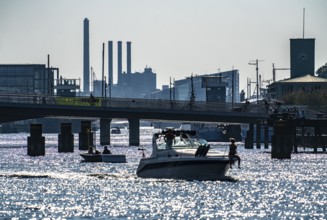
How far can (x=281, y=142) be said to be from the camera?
449 feet

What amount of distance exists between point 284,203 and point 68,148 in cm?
10032

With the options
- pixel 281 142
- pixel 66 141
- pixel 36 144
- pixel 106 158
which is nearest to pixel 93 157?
pixel 106 158

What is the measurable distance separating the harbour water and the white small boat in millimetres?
665

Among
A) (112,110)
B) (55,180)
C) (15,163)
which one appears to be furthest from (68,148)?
(55,180)

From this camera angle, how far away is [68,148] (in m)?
169

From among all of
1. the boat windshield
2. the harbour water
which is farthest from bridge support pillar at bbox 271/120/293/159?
the boat windshield

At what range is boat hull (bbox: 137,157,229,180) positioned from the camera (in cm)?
8431

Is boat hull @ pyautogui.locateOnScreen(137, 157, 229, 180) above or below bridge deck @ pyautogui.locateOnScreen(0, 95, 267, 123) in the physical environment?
below

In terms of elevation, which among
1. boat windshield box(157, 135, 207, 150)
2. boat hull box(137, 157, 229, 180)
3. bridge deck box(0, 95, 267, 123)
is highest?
bridge deck box(0, 95, 267, 123)

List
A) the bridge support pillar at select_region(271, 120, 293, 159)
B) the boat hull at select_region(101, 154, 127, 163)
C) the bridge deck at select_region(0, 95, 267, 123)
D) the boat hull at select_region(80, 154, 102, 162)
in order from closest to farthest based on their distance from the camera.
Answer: the boat hull at select_region(101, 154, 127, 163) < the boat hull at select_region(80, 154, 102, 162) < the bridge support pillar at select_region(271, 120, 293, 159) < the bridge deck at select_region(0, 95, 267, 123)

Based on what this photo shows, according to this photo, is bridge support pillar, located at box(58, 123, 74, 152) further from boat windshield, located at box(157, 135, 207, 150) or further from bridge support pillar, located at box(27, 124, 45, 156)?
boat windshield, located at box(157, 135, 207, 150)

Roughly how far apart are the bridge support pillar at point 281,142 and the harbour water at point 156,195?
2709 centimetres

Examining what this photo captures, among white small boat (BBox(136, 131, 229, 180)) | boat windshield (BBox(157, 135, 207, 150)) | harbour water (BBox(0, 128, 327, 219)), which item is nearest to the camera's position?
harbour water (BBox(0, 128, 327, 219))

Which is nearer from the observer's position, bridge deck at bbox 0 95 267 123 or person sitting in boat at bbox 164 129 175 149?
person sitting in boat at bbox 164 129 175 149
